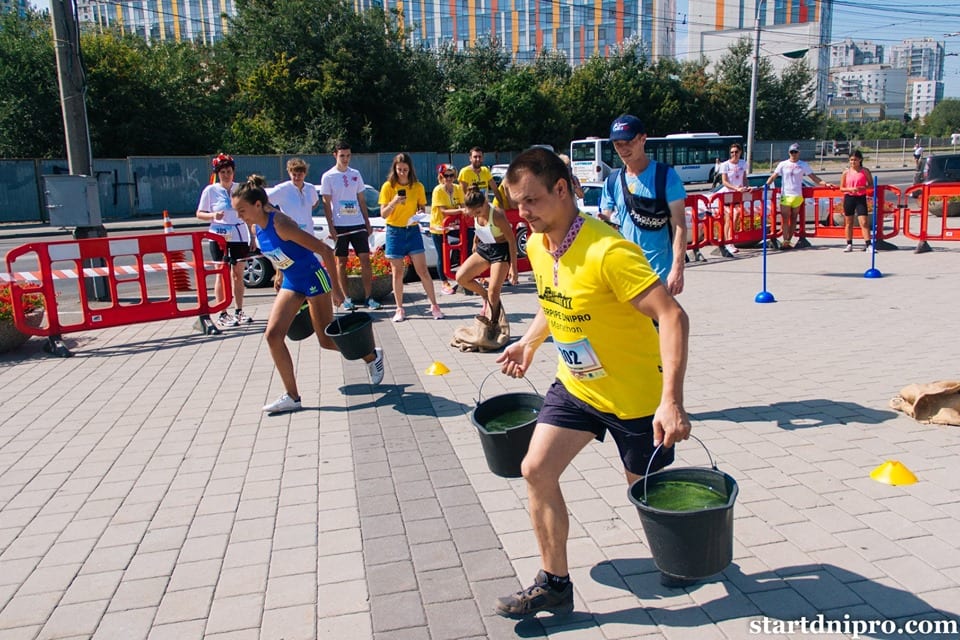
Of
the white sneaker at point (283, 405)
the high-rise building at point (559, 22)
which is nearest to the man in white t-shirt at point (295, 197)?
the white sneaker at point (283, 405)

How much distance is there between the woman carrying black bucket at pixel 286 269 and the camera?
583 centimetres

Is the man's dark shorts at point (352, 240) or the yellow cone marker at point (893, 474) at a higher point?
the man's dark shorts at point (352, 240)

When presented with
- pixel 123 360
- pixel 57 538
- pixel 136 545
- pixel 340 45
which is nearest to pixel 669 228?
pixel 136 545

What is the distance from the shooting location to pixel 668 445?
2.84m

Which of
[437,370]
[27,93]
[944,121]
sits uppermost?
[27,93]

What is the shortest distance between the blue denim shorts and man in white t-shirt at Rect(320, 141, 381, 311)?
2.01 feet

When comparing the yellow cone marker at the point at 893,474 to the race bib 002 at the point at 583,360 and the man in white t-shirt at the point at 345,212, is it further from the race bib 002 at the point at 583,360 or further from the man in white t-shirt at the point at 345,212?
the man in white t-shirt at the point at 345,212

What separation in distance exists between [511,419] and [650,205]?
2139 millimetres

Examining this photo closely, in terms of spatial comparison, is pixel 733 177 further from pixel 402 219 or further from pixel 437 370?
pixel 437 370

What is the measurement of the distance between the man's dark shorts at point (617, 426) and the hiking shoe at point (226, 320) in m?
7.25

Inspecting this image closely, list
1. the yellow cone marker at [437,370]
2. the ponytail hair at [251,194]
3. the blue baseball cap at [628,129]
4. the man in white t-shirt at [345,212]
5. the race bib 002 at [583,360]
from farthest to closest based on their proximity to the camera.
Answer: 1. the man in white t-shirt at [345,212]
2. the yellow cone marker at [437,370]
3. the ponytail hair at [251,194]
4. the blue baseball cap at [628,129]
5. the race bib 002 at [583,360]

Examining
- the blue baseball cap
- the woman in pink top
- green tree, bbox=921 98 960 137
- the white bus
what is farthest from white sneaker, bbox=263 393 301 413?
green tree, bbox=921 98 960 137

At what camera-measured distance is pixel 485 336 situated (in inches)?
318

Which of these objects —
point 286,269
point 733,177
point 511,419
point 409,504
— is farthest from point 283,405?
point 733,177
